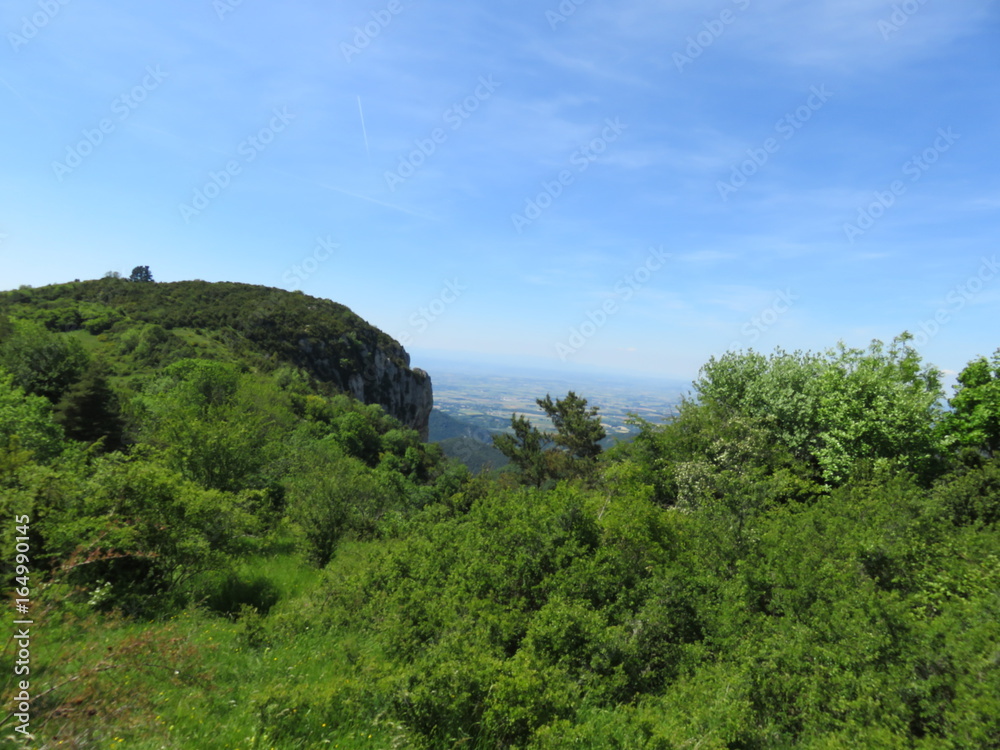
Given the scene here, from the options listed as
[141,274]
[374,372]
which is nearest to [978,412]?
[374,372]

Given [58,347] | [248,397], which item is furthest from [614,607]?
[58,347]

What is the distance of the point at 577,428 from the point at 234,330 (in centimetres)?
7772

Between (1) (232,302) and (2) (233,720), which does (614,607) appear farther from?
(1) (232,302)

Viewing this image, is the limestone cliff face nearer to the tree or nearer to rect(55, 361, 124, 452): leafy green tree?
rect(55, 361, 124, 452): leafy green tree

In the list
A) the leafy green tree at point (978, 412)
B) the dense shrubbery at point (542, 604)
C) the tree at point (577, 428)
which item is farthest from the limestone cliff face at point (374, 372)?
the leafy green tree at point (978, 412)

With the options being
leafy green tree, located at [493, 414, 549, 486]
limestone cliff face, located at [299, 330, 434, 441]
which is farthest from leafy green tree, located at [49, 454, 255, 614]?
limestone cliff face, located at [299, 330, 434, 441]

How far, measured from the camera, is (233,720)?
248 inches

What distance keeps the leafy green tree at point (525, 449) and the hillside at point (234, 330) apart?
155 feet

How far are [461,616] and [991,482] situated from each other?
2019cm

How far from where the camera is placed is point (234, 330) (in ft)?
285

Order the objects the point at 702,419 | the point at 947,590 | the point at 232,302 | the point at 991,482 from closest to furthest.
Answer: the point at 947,590
the point at 991,482
the point at 702,419
the point at 232,302

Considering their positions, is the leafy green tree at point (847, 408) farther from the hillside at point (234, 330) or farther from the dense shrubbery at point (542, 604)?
the hillside at point (234, 330)

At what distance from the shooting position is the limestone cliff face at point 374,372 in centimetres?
9656

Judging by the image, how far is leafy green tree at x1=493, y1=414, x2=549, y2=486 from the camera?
38.1m
